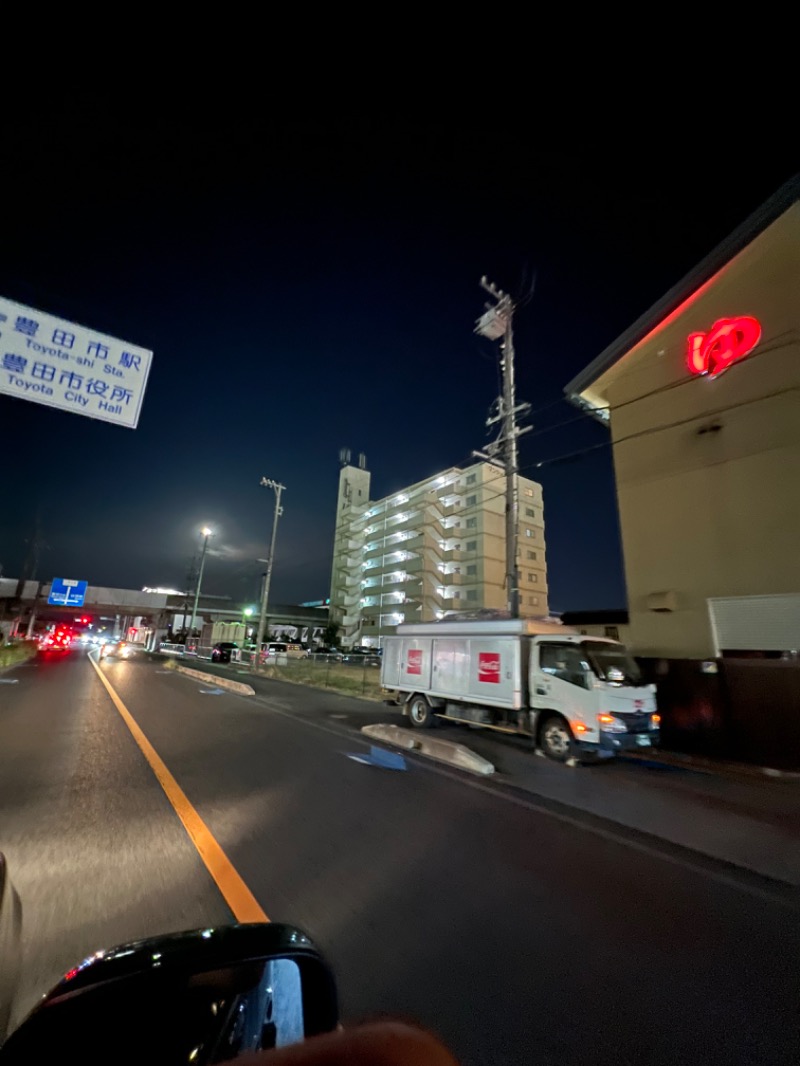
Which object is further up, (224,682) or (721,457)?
(721,457)

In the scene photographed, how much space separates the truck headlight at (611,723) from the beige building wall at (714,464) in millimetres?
5698

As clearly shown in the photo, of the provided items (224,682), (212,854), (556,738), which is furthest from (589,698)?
(224,682)

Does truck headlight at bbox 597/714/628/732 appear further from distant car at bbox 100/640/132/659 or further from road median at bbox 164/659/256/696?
distant car at bbox 100/640/132/659

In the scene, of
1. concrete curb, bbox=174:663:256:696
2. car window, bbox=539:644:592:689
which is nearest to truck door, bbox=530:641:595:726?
car window, bbox=539:644:592:689

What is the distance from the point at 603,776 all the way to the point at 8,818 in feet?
28.0

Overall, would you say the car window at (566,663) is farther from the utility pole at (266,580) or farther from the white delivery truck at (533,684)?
the utility pole at (266,580)

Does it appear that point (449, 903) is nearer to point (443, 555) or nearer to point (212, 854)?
point (212, 854)

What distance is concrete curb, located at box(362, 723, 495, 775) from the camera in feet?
26.3

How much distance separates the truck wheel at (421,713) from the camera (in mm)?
12453

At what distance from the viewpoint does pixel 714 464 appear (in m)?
12.7

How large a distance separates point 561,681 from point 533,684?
779 mm

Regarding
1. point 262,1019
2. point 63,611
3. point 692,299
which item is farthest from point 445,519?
point 262,1019

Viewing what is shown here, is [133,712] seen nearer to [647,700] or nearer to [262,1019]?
[647,700]

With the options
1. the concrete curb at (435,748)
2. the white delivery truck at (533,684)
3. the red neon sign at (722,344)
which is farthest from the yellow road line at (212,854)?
the red neon sign at (722,344)
